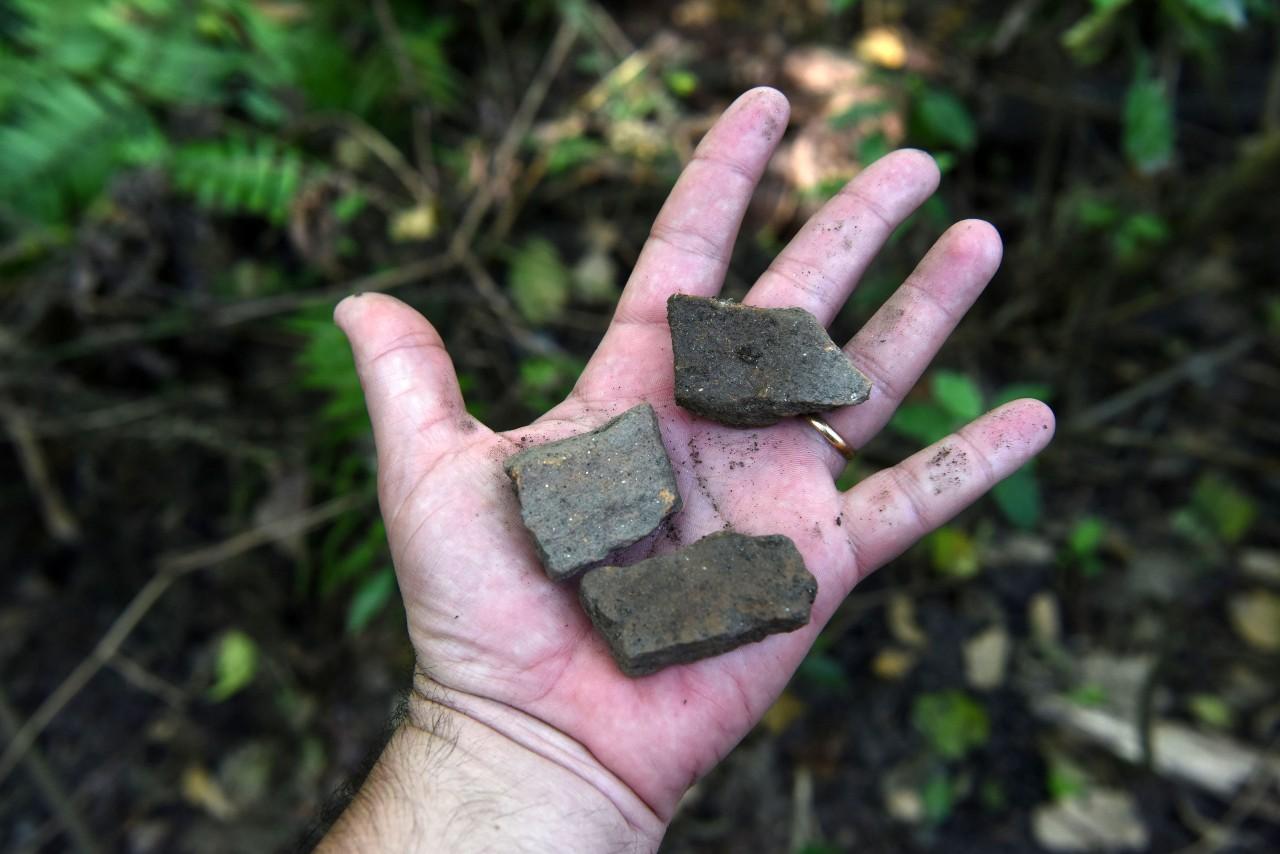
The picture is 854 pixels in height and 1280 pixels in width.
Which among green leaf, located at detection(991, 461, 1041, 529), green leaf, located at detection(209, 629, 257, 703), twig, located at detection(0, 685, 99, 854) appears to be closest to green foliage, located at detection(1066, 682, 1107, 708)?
green leaf, located at detection(991, 461, 1041, 529)

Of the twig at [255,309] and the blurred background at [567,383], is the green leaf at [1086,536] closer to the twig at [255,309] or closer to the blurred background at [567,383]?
the blurred background at [567,383]

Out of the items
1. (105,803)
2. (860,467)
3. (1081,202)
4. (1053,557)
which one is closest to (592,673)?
(860,467)

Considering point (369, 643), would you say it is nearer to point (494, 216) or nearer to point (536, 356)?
point (536, 356)

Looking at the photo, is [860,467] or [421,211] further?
[421,211]

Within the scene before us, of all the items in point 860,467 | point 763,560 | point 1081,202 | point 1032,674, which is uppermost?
point 1081,202

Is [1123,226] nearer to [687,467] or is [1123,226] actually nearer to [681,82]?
[681,82]

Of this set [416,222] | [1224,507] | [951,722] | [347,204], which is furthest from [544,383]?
[1224,507]
